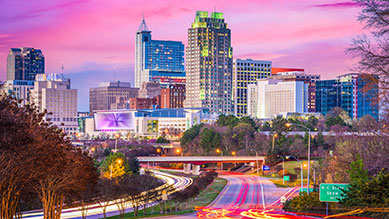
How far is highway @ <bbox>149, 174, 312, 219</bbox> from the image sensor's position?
65.3 m

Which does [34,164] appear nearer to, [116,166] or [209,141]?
[116,166]

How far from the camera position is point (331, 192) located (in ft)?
160

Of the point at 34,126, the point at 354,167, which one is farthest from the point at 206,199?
the point at 34,126

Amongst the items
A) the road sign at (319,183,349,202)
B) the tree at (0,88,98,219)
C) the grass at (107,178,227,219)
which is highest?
the tree at (0,88,98,219)

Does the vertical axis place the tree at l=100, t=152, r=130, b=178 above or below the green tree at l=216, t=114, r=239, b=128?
below

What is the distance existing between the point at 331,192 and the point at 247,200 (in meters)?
35.6

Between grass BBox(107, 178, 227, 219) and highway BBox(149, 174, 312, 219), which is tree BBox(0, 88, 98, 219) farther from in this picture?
grass BBox(107, 178, 227, 219)

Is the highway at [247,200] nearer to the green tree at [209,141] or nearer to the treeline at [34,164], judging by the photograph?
the treeline at [34,164]

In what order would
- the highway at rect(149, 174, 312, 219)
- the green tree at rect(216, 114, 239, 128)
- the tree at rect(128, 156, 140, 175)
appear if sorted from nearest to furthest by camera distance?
the highway at rect(149, 174, 312, 219) < the tree at rect(128, 156, 140, 175) < the green tree at rect(216, 114, 239, 128)

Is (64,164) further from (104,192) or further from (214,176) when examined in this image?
(214,176)

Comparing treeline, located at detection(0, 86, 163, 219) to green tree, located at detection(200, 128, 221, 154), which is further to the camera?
green tree, located at detection(200, 128, 221, 154)

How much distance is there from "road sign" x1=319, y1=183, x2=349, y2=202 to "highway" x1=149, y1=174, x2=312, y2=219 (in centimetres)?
821

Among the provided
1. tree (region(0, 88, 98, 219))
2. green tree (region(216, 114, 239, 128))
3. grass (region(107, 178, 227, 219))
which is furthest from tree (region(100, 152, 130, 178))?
green tree (region(216, 114, 239, 128))

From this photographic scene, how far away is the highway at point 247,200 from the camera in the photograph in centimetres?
6531
